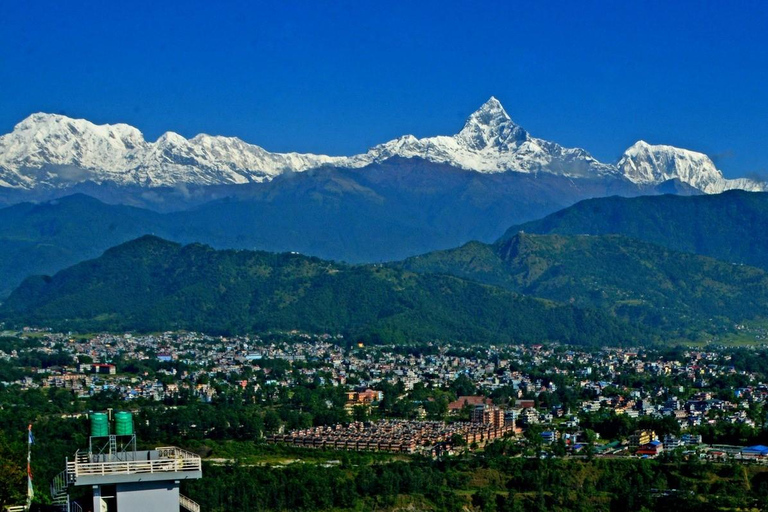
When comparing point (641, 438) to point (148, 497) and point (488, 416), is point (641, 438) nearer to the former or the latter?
point (488, 416)

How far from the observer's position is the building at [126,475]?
66.1 feet

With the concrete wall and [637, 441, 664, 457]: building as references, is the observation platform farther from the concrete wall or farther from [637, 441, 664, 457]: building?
[637, 441, 664, 457]: building

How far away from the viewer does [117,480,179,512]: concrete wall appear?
20.3 meters

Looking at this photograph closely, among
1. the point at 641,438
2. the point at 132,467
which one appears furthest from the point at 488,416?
the point at 132,467

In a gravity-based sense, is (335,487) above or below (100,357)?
below

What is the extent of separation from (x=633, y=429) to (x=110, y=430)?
2854 inches

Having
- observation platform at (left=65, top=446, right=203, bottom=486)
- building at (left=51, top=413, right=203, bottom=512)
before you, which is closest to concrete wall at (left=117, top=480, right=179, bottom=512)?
building at (left=51, top=413, right=203, bottom=512)

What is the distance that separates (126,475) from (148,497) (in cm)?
52

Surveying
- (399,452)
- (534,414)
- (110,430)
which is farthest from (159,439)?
(110,430)

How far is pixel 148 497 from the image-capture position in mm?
20391

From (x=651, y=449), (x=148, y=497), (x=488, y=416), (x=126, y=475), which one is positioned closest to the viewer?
(x=126, y=475)

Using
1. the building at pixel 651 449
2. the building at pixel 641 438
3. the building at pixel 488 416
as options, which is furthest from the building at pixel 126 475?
the building at pixel 488 416

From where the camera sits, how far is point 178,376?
132 meters

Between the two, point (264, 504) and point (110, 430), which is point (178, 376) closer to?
point (264, 504)
